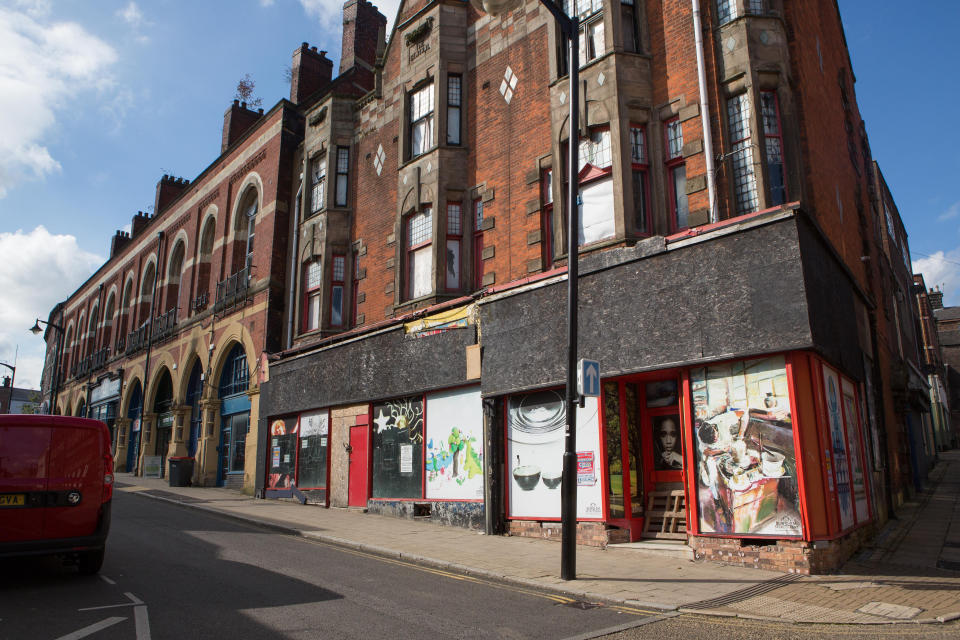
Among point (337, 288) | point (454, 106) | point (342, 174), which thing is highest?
point (454, 106)

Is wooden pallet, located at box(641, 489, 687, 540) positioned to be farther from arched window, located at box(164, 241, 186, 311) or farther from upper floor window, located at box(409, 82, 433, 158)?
arched window, located at box(164, 241, 186, 311)

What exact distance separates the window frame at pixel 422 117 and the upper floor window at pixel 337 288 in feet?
14.5

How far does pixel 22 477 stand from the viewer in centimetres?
734

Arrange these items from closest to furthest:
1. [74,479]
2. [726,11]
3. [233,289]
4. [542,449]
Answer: [74,479]
[726,11]
[542,449]
[233,289]

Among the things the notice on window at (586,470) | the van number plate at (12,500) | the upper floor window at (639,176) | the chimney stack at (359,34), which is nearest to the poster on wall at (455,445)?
the notice on window at (586,470)

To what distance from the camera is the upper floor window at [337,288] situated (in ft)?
63.1

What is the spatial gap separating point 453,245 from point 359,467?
645 centimetres

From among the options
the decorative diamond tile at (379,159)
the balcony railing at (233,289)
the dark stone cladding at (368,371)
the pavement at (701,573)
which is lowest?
the pavement at (701,573)

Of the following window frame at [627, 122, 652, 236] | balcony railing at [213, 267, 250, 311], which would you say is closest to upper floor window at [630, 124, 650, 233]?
window frame at [627, 122, 652, 236]

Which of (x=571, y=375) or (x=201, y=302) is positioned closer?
(x=571, y=375)

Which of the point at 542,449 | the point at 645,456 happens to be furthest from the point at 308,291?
the point at 645,456

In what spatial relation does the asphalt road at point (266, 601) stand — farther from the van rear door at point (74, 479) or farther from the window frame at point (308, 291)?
the window frame at point (308, 291)

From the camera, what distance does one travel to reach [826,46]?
16312mm

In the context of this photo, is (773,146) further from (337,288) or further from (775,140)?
(337,288)
